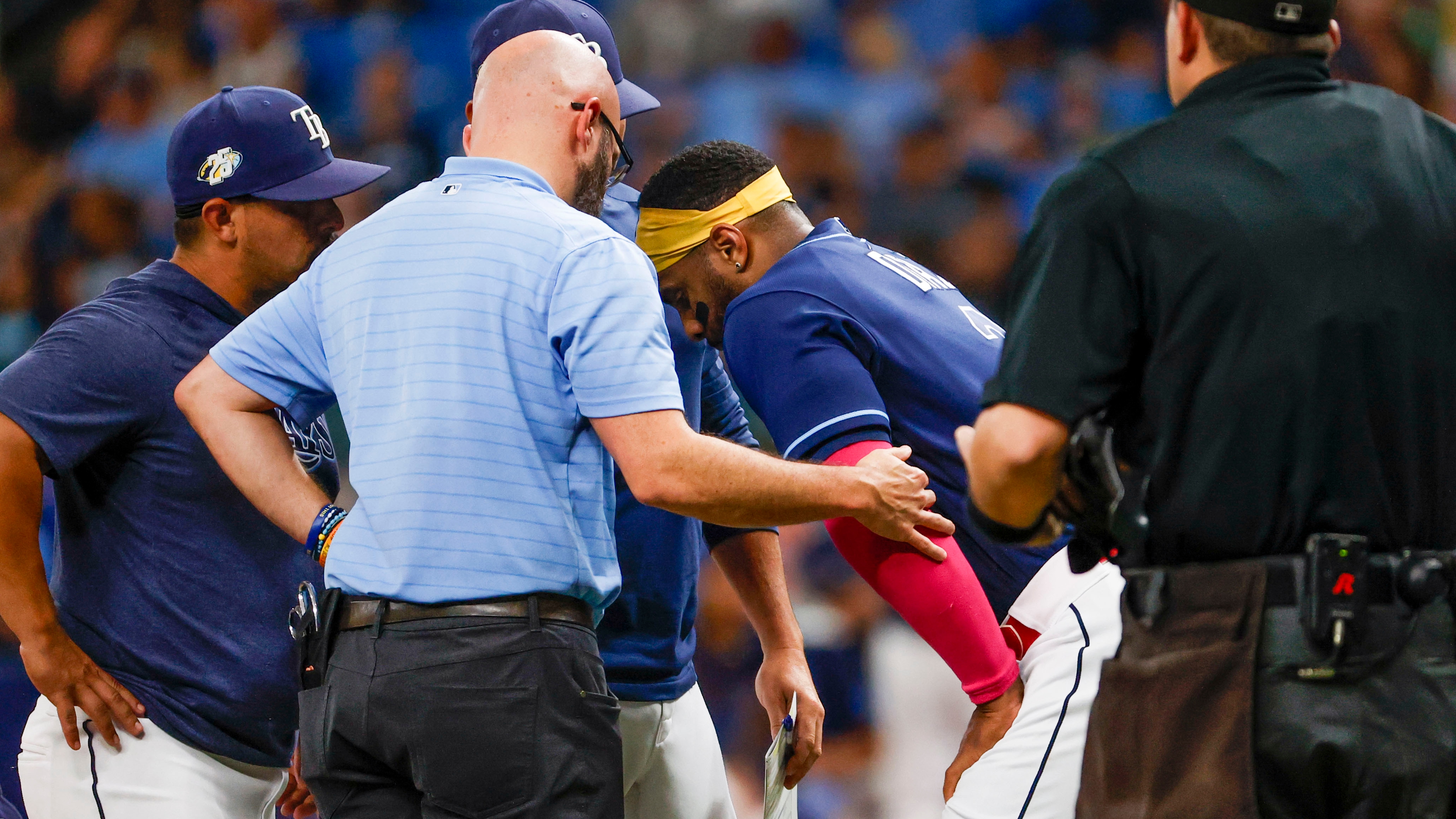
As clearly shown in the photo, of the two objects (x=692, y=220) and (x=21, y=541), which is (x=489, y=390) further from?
(x=21, y=541)

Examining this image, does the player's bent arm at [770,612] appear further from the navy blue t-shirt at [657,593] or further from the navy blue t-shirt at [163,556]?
the navy blue t-shirt at [163,556]

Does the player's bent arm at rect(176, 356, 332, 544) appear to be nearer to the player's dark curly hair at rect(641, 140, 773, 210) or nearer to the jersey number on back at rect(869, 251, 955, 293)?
the player's dark curly hair at rect(641, 140, 773, 210)

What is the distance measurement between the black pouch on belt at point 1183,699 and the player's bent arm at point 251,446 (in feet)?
5.07

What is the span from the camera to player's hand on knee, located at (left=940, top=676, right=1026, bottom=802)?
286 cm

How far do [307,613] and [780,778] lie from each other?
45.0 inches

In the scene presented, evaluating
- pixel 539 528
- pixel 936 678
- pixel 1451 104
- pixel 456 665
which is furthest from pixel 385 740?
pixel 1451 104

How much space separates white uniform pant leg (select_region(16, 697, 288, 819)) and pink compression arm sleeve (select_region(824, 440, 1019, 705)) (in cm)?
149

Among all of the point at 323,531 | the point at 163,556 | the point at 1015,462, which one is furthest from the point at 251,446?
the point at 1015,462

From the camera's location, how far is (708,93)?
7730mm

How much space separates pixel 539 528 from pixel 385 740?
428 mm

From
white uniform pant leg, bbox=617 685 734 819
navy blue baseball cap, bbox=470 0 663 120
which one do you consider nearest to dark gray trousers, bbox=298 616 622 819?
white uniform pant leg, bbox=617 685 734 819

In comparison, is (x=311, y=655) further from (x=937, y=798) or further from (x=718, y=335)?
(x=937, y=798)

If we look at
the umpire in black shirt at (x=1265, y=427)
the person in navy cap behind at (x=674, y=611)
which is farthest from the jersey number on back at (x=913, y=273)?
the umpire in black shirt at (x=1265, y=427)

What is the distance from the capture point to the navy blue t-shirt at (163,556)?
3.04 meters
